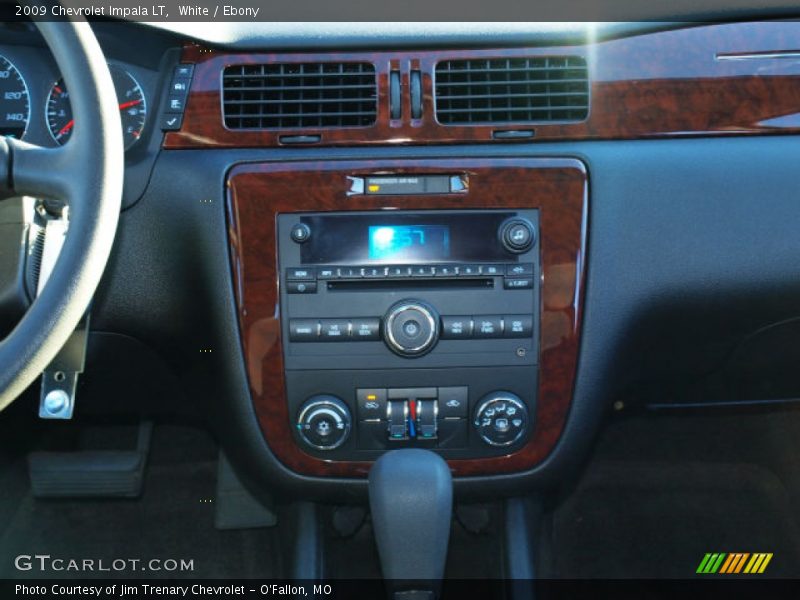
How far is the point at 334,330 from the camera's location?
2141mm

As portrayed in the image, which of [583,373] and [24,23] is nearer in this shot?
[24,23]

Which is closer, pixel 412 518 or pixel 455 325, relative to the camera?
pixel 412 518

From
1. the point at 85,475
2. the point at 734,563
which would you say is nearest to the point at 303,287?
the point at 85,475

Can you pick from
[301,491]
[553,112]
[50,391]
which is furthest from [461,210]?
[50,391]

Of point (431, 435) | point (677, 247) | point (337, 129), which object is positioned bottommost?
point (431, 435)

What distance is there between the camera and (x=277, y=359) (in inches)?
86.0

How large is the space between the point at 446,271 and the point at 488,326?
0.14m

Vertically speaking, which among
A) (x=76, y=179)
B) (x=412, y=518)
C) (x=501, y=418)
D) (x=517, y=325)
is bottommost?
(x=412, y=518)

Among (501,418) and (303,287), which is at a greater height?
(303,287)

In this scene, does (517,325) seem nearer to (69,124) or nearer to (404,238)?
(404,238)

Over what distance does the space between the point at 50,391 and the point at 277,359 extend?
1.53 feet

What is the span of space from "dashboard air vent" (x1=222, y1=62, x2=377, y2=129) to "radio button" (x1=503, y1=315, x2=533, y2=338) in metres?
0.49

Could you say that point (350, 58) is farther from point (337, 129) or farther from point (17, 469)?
point (17, 469)
